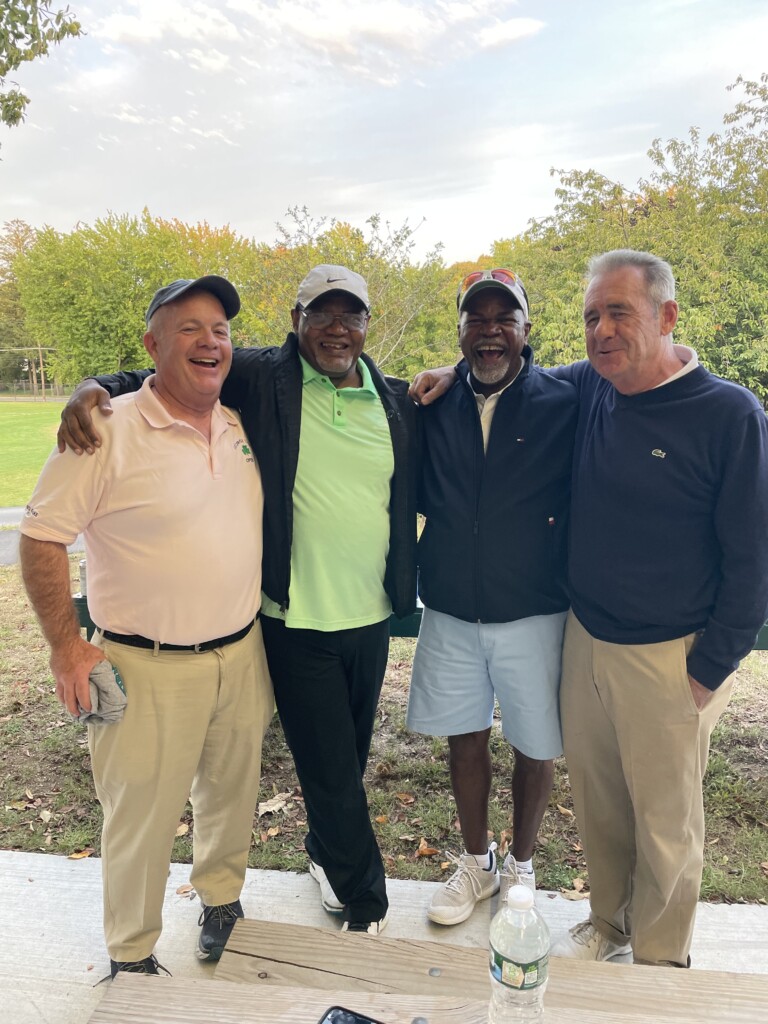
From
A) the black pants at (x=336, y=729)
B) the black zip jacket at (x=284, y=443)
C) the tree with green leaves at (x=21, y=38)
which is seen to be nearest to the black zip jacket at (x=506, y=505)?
the black zip jacket at (x=284, y=443)

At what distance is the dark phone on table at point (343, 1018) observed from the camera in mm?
1300

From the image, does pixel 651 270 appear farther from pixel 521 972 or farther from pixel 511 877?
pixel 511 877

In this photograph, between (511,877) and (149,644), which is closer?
(149,644)

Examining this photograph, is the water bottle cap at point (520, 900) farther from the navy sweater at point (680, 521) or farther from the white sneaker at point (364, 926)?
the white sneaker at point (364, 926)

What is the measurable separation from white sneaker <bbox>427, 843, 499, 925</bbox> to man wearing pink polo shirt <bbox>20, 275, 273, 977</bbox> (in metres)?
1.02

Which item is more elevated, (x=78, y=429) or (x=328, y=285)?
(x=328, y=285)

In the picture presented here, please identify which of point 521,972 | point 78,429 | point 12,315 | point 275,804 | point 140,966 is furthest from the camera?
point 12,315

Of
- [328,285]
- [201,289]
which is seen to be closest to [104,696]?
[201,289]

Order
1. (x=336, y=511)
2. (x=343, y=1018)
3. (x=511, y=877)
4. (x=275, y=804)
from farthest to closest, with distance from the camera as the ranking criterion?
(x=275, y=804) → (x=511, y=877) → (x=336, y=511) → (x=343, y=1018)

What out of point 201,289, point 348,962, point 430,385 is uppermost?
point 201,289

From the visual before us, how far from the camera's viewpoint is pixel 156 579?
206 cm

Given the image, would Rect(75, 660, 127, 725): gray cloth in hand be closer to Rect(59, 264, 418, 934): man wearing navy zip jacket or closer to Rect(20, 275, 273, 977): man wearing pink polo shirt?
Rect(20, 275, 273, 977): man wearing pink polo shirt

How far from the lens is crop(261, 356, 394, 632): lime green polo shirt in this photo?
232cm

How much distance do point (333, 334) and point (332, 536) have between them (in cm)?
69
